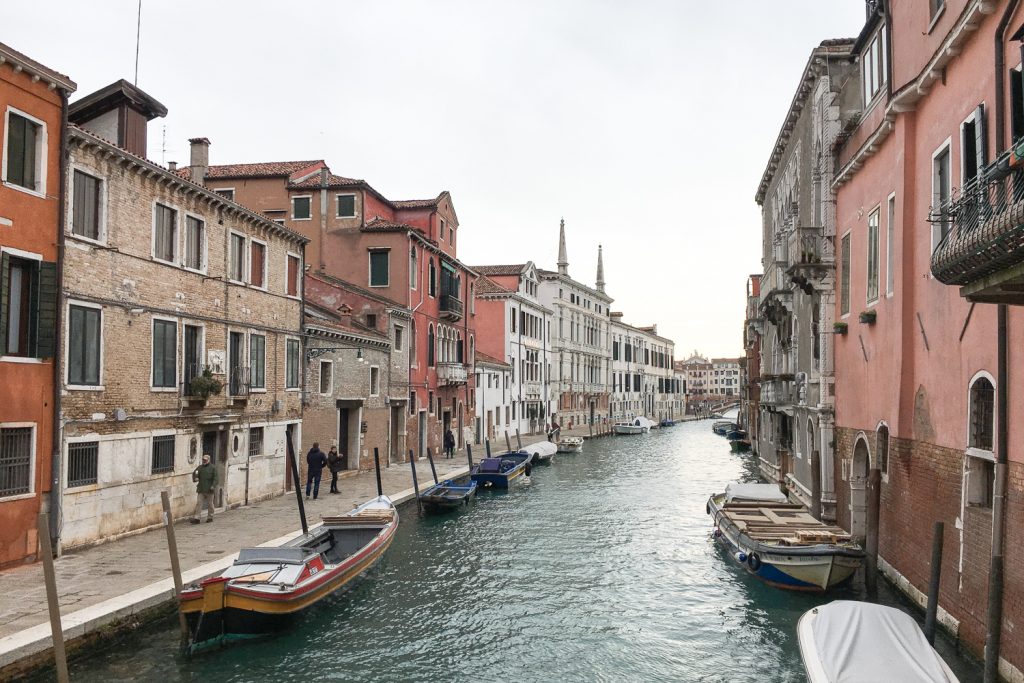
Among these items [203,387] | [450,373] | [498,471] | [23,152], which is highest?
[23,152]

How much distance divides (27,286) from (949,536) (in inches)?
505

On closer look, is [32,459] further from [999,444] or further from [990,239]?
[999,444]

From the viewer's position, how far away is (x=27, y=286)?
11.8 m

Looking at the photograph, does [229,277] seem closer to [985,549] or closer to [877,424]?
[877,424]

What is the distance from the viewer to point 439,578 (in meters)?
14.2

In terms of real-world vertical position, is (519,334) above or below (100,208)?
below

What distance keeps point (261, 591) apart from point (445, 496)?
10.3 m

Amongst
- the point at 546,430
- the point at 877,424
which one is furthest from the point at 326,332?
the point at 546,430

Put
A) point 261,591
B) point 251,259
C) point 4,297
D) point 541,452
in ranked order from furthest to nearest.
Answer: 1. point 541,452
2. point 251,259
3. point 4,297
4. point 261,591

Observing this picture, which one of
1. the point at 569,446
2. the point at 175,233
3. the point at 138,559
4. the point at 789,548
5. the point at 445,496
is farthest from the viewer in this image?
the point at 569,446

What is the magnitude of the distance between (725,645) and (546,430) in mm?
39634

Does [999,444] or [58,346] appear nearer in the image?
[999,444]

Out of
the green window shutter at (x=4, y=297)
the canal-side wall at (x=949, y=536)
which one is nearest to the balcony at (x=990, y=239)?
the canal-side wall at (x=949, y=536)

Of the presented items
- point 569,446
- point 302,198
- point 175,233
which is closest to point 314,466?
point 175,233
